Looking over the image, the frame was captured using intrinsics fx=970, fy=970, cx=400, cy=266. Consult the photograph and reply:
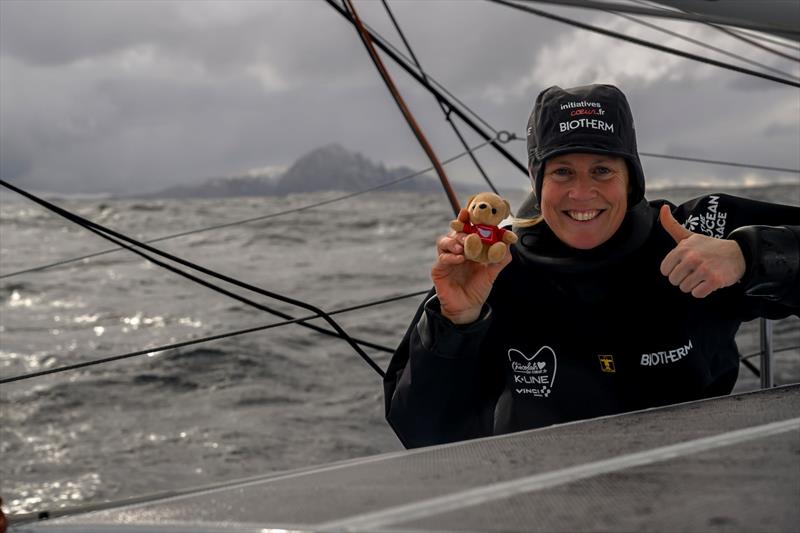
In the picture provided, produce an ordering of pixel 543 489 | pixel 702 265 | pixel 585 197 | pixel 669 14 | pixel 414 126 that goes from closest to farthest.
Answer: pixel 543 489, pixel 702 265, pixel 585 197, pixel 669 14, pixel 414 126

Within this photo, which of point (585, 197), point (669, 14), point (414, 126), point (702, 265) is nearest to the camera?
point (702, 265)

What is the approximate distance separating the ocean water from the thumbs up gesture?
3.09 meters

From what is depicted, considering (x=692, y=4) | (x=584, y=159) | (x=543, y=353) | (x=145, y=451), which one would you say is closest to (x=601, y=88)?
(x=584, y=159)

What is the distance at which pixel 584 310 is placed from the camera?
1836mm

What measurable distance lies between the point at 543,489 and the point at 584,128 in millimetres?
920

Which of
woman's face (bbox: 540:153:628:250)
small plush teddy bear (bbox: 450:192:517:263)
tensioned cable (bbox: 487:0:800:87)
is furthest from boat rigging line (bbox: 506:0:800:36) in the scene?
small plush teddy bear (bbox: 450:192:517:263)

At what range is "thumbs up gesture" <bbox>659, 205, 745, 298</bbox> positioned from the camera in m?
1.57

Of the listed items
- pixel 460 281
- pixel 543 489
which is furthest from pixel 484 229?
pixel 543 489

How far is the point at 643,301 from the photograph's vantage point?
6.00 ft

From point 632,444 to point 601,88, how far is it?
900mm

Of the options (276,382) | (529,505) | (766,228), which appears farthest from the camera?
(276,382)

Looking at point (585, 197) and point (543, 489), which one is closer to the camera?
point (543, 489)

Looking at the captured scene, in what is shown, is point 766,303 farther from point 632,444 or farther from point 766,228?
point 632,444

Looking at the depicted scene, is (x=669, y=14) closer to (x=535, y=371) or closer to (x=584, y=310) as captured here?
(x=584, y=310)
